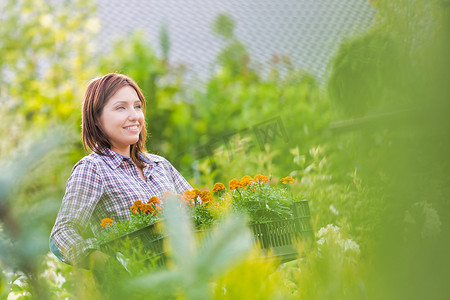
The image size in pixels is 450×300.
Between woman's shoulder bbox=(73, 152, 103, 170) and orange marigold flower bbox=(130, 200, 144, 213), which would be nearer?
orange marigold flower bbox=(130, 200, 144, 213)

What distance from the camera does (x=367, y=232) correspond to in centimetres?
26

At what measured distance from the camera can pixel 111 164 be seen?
129 centimetres

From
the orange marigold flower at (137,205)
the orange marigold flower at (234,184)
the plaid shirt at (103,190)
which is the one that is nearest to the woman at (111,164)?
the plaid shirt at (103,190)

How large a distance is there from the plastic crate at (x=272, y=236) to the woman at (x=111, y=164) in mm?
358

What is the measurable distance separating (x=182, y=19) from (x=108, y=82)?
2.08 metres

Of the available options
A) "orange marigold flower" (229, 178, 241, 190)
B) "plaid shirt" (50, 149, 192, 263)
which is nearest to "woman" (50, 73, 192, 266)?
"plaid shirt" (50, 149, 192, 263)

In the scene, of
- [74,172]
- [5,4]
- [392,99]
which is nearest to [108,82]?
[74,172]

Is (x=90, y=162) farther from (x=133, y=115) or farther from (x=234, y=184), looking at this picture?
(x=234, y=184)

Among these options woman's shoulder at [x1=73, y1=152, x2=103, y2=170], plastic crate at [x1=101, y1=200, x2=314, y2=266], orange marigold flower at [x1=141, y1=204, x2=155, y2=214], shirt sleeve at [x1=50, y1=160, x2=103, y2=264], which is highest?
woman's shoulder at [x1=73, y1=152, x2=103, y2=170]

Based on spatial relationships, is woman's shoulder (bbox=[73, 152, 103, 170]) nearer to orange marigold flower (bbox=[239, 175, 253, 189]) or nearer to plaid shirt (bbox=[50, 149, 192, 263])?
plaid shirt (bbox=[50, 149, 192, 263])

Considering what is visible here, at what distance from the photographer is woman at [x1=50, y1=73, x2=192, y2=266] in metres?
1.17

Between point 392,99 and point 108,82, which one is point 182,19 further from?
point 392,99

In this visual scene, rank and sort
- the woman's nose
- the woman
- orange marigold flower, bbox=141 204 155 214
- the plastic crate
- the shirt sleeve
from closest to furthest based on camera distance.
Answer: the plastic crate, orange marigold flower, bbox=141 204 155 214, the shirt sleeve, the woman, the woman's nose

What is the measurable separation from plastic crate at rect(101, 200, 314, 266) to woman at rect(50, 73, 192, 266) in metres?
0.36
